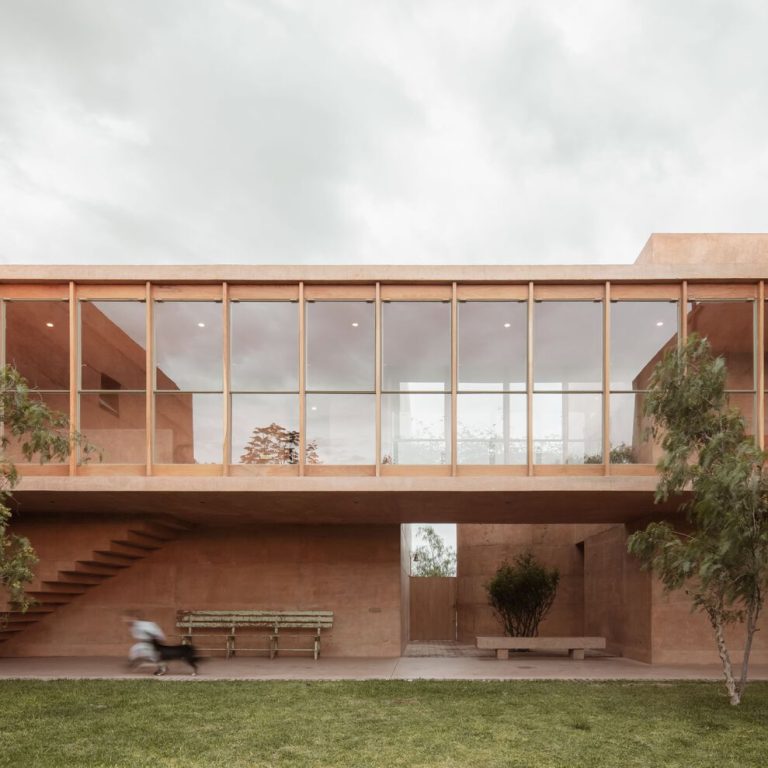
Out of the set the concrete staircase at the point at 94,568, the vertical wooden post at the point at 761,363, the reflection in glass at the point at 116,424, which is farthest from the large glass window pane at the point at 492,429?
the concrete staircase at the point at 94,568

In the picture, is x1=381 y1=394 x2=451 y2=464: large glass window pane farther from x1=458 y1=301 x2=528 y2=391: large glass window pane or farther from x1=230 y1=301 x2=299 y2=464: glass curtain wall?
x1=230 y1=301 x2=299 y2=464: glass curtain wall

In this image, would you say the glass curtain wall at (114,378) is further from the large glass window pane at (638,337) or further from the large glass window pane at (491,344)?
the large glass window pane at (638,337)

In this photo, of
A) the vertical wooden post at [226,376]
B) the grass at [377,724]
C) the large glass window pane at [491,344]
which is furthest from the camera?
the large glass window pane at [491,344]

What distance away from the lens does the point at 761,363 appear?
12727 millimetres

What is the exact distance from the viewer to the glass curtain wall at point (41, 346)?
1301 centimetres

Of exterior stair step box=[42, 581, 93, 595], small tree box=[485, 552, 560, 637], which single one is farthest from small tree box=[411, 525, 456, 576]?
exterior stair step box=[42, 581, 93, 595]

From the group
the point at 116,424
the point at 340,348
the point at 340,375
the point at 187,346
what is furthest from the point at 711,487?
the point at 116,424

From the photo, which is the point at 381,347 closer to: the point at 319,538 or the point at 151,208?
the point at 319,538

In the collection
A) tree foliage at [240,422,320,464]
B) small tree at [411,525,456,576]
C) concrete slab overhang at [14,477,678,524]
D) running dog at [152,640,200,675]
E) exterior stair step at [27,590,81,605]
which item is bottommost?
small tree at [411,525,456,576]

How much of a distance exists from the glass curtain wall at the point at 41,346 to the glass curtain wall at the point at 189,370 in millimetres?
1556

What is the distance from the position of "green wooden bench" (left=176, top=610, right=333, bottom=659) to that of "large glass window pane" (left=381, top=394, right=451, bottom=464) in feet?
15.1

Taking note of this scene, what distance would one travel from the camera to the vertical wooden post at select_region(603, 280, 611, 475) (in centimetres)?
1276

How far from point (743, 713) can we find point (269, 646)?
363 inches

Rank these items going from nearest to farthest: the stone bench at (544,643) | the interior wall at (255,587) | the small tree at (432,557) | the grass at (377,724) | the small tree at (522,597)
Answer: the grass at (377,724)
the stone bench at (544,643)
the interior wall at (255,587)
the small tree at (522,597)
the small tree at (432,557)
